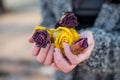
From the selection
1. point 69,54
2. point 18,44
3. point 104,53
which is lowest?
point 18,44

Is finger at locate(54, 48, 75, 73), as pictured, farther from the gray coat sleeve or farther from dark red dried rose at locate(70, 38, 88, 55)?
the gray coat sleeve

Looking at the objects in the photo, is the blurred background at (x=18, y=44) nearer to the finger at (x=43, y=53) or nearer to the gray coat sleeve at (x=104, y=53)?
the gray coat sleeve at (x=104, y=53)

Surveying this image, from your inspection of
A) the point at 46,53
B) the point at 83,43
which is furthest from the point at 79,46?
the point at 46,53

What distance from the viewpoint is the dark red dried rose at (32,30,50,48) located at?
1104 millimetres

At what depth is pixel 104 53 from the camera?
1301mm

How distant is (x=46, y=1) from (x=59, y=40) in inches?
16.2

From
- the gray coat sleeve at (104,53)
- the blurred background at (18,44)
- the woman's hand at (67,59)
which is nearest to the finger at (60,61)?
the woman's hand at (67,59)

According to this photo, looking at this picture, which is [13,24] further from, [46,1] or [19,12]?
[46,1]

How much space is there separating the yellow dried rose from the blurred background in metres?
1.94

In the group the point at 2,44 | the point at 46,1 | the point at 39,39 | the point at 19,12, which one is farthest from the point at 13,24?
the point at 39,39

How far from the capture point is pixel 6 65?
4.33 metres

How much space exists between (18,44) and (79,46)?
4255mm

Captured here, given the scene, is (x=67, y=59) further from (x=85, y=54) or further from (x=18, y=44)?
(x=18, y=44)

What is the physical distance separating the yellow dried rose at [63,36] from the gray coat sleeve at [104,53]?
144 mm
